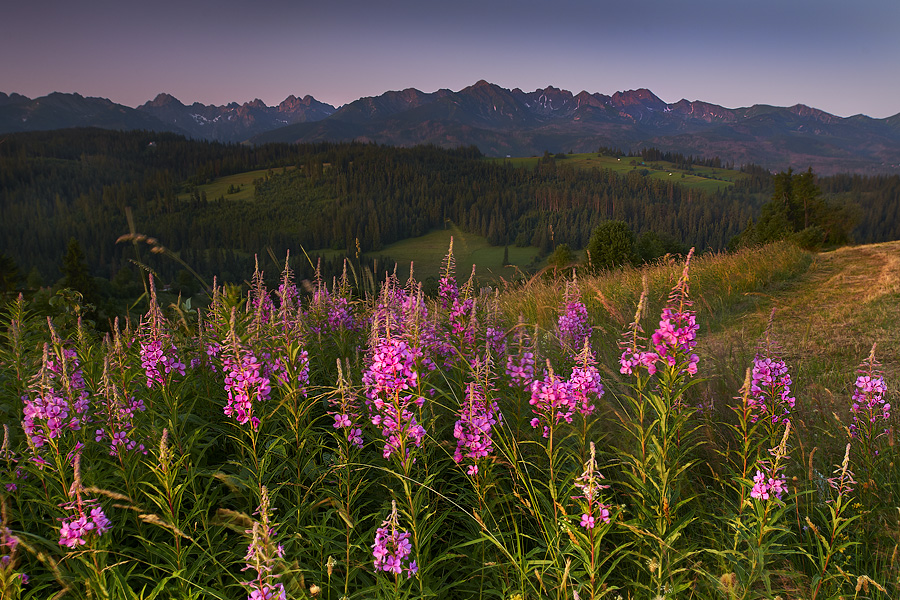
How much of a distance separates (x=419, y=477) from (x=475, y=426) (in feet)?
Result: 1.67

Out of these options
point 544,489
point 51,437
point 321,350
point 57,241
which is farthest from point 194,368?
point 57,241

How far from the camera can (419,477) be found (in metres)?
2.69

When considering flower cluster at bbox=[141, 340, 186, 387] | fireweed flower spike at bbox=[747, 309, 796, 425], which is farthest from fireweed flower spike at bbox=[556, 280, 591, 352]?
flower cluster at bbox=[141, 340, 186, 387]

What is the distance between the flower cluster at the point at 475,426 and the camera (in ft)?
8.18

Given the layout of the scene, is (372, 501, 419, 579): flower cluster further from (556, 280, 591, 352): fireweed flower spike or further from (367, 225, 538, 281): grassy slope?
(367, 225, 538, 281): grassy slope

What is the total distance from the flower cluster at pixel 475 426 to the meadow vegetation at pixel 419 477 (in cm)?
2

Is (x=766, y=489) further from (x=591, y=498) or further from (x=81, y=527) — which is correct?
(x=81, y=527)

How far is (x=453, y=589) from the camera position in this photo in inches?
107

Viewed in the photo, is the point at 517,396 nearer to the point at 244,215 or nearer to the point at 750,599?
the point at 750,599

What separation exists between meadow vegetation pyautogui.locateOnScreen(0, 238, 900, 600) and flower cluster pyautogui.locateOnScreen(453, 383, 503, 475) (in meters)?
0.02

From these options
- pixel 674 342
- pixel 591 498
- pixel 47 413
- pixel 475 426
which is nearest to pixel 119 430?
pixel 47 413

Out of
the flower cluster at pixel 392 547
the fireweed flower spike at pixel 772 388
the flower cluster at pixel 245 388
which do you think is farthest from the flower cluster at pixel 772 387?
the flower cluster at pixel 245 388

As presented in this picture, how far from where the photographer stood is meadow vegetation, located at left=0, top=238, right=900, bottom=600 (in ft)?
7.24

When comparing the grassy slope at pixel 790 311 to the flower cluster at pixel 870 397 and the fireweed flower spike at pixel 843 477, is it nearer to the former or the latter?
the flower cluster at pixel 870 397
